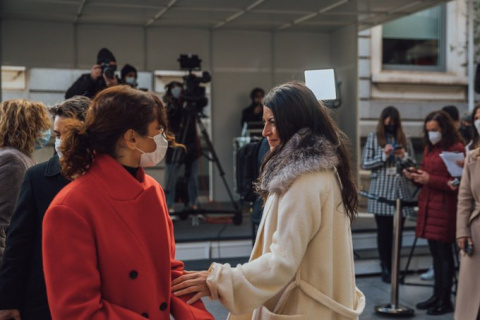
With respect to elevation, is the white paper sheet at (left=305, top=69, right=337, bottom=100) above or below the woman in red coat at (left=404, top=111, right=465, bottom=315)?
above

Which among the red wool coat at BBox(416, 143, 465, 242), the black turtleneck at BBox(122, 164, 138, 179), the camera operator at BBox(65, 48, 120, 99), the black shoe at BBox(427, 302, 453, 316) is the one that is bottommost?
the black shoe at BBox(427, 302, 453, 316)

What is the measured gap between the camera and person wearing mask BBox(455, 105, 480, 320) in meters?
5.11

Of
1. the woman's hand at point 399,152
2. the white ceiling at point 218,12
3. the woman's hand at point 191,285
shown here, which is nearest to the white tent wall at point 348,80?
the white ceiling at point 218,12

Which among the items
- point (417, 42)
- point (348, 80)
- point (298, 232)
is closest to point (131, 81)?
point (348, 80)

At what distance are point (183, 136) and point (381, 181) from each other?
2.49 m

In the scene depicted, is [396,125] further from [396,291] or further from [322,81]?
[322,81]

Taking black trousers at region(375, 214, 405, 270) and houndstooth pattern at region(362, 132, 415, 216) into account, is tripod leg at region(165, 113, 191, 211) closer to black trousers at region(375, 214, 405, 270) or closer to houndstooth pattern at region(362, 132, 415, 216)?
houndstooth pattern at region(362, 132, 415, 216)

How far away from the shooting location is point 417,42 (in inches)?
549

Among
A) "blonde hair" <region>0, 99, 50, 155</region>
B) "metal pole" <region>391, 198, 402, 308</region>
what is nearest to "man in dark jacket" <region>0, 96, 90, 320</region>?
"blonde hair" <region>0, 99, 50, 155</region>

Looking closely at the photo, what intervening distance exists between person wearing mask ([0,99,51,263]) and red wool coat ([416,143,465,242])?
3675mm

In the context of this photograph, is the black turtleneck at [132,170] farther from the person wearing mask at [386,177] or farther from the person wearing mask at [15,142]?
the person wearing mask at [386,177]

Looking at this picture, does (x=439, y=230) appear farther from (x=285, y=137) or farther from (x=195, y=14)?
(x=195, y=14)

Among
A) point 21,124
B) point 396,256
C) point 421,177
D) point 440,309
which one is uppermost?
point 21,124

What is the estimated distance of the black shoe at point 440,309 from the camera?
6125 millimetres
